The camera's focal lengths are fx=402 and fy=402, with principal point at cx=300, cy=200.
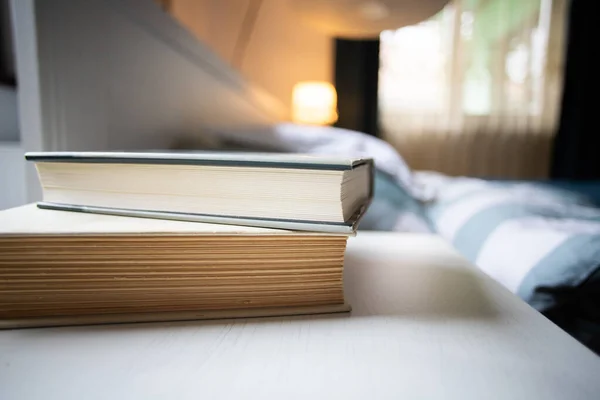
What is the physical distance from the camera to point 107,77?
51 centimetres

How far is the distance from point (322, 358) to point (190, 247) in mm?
91

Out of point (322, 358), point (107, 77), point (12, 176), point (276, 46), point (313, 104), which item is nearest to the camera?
point (322, 358)

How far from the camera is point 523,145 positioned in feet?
7.65

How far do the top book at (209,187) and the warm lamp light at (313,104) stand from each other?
162cm

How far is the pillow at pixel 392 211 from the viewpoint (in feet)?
1.89

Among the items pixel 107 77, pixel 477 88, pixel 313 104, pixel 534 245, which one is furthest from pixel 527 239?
pixel 477 88

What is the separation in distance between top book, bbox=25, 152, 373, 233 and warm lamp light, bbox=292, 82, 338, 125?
1.62 metres

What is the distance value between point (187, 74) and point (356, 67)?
158 cm

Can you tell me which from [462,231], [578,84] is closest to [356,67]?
[578,84]

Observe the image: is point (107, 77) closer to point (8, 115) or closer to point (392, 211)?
point (8, 115)

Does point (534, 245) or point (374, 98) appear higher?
point (374, 98)

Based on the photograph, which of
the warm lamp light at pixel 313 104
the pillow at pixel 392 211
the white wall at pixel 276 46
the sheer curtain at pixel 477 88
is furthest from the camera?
the sheer curtain at pixel 477 88

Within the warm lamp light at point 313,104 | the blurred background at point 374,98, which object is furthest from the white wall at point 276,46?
the warm lamp light at point 313,104

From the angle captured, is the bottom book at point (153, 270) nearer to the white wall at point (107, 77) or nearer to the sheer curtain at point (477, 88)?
the white wall at point (107, 77)
